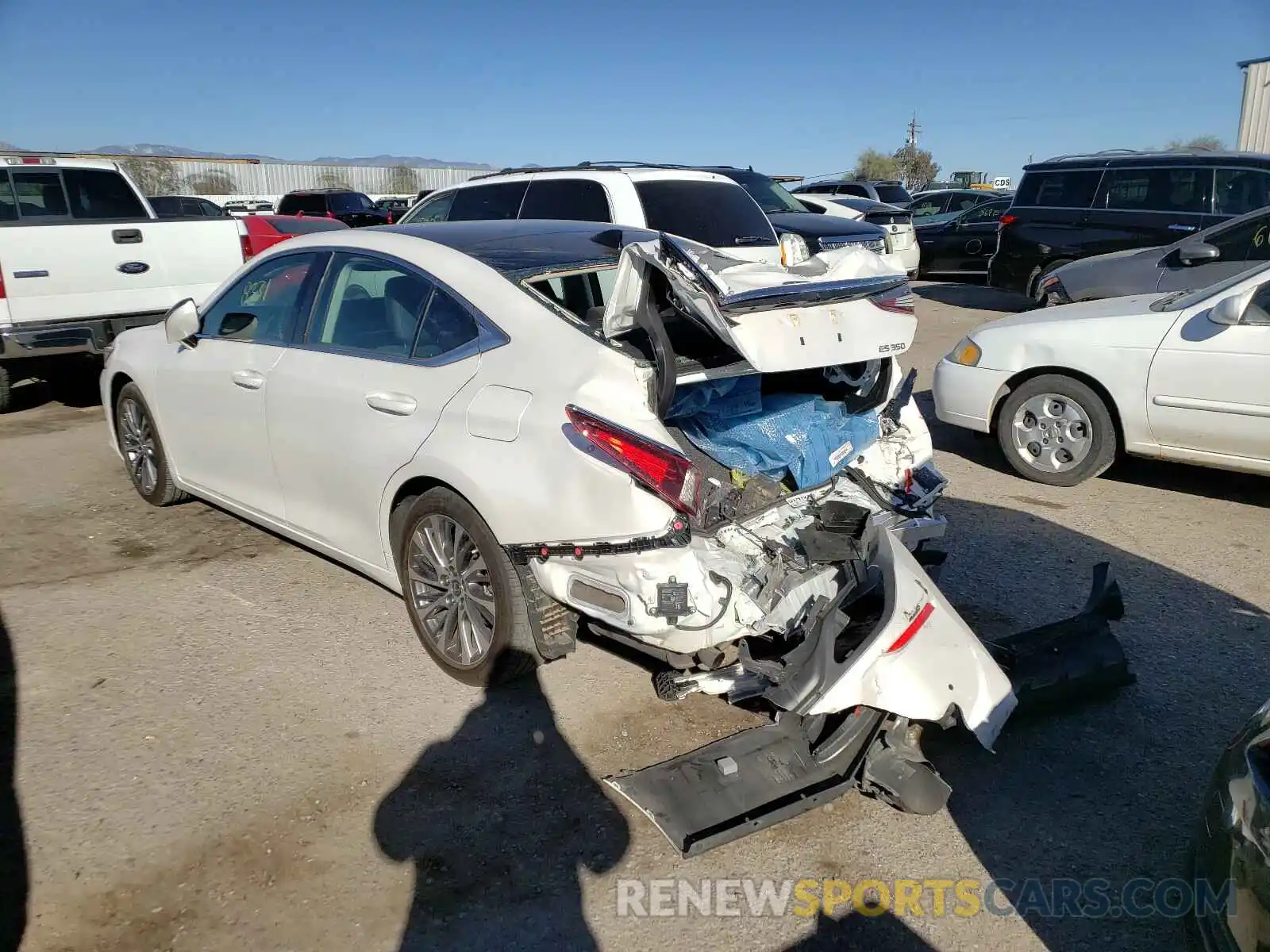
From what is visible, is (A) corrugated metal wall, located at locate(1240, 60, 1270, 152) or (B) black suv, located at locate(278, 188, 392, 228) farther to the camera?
(A) corrugated metal wall, located at locate(1240, 60, 1270, 152)

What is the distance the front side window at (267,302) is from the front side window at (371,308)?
184mm

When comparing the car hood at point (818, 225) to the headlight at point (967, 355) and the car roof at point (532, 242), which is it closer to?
the headlight at point (967, 355)

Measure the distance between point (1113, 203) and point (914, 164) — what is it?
210 feet

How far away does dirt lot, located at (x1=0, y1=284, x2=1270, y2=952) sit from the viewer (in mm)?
2660

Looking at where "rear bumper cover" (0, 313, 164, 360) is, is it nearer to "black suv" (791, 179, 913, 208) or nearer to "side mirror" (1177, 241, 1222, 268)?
"side mirror" (1177, 241, 1222, 268)

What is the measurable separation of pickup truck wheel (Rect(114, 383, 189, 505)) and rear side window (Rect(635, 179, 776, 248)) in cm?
409

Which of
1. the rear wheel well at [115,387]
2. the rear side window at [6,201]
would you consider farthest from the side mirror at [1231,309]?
the rear side window at [6,201]

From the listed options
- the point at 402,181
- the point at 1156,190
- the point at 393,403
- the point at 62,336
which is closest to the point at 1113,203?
the point at 1156,190

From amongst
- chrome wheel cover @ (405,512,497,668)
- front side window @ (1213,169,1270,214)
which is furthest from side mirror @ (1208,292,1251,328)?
front side window @ (1213,169,1270,214)

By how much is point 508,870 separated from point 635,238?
271 cm

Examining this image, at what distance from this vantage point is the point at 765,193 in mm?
12930

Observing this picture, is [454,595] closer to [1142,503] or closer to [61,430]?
[1142,503]

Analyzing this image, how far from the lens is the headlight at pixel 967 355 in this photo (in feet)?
21.3

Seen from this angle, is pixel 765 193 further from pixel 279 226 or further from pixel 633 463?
pixel 633 463
